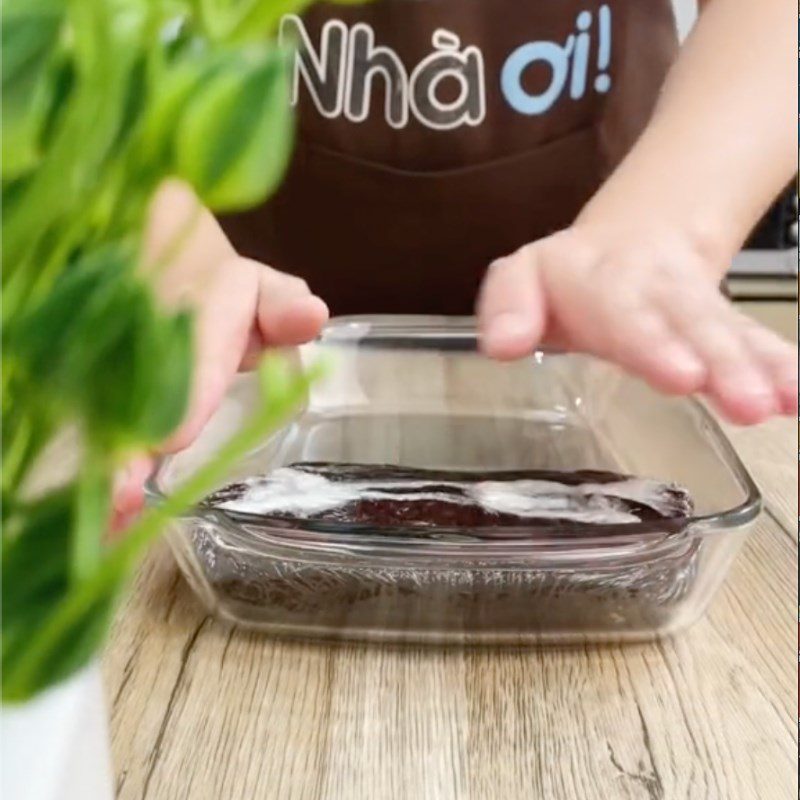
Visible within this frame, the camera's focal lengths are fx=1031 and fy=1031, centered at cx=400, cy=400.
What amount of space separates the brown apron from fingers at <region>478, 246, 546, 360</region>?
242 millimetres

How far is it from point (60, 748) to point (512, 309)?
0.22m

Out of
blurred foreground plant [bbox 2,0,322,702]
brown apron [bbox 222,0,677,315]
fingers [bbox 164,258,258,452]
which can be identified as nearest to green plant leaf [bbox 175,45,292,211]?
blurred foreground plant [bbox 2,0,322,702]

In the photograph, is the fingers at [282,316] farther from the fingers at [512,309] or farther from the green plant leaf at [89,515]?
the green plant leaf at [89,515]

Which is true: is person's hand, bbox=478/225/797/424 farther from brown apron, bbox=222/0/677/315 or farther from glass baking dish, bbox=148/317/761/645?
brown apron, bbox=222/0/677/315

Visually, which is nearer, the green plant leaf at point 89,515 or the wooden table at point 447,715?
the green plant leaf at point 89,515

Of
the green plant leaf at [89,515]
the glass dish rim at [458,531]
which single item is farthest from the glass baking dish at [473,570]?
the green plant leaf at [89,515]

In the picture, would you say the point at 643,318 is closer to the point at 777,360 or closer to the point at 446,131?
the point at 777,360

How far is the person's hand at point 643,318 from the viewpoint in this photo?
30 centimetres

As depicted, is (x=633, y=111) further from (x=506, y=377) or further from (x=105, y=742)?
(x=105, y=742)

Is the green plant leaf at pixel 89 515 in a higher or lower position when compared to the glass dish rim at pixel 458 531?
higher

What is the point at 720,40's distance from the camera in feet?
1.66

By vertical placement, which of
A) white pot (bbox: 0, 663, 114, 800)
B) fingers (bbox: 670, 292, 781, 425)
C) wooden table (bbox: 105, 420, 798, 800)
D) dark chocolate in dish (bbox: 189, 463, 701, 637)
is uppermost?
white pot (bbox: 0, 663, 114, 800)

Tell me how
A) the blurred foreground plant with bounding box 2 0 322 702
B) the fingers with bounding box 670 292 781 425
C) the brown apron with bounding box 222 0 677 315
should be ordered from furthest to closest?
the brown apron with bounding box 222 0 677 315
the fingers with bounding box 670 292 781 425
the blurred foreground plant with bounding box 2 0 322 702

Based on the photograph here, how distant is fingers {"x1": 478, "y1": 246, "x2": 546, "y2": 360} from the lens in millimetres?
332
